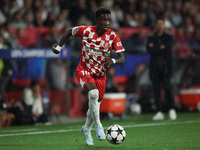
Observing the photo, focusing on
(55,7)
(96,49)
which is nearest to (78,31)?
(96,49)

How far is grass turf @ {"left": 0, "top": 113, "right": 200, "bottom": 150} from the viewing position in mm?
7262

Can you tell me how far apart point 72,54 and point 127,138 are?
5.47 metres

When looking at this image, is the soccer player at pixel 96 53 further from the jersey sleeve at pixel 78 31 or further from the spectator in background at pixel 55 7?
the spectator in background at pixel 55 7

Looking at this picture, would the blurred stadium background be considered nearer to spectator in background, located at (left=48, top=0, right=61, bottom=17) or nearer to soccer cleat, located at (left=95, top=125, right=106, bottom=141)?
spectator in background, located at (left=48, top=0, right=61, bottom=17)

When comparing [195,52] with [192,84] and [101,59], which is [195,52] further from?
[101,59]

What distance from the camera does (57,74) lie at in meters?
13.9

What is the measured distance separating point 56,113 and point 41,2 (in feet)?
13.2

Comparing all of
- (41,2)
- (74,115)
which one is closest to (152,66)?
(74,115)

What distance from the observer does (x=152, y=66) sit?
1263 centimetres

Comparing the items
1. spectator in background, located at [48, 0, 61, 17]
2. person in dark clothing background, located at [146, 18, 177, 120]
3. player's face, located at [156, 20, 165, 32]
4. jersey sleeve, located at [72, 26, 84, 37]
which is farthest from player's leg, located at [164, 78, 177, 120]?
jersey sleeve, located at [72, 26, 84, 37]

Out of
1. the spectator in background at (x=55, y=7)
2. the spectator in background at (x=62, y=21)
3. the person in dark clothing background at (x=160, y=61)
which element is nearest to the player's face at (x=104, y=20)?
the person in dark clothing background at (x=160, y=61)

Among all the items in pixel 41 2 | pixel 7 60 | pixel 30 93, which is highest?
pixel 41 2

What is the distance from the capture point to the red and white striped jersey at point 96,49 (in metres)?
7.60

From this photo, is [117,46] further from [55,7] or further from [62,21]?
[55,7]
